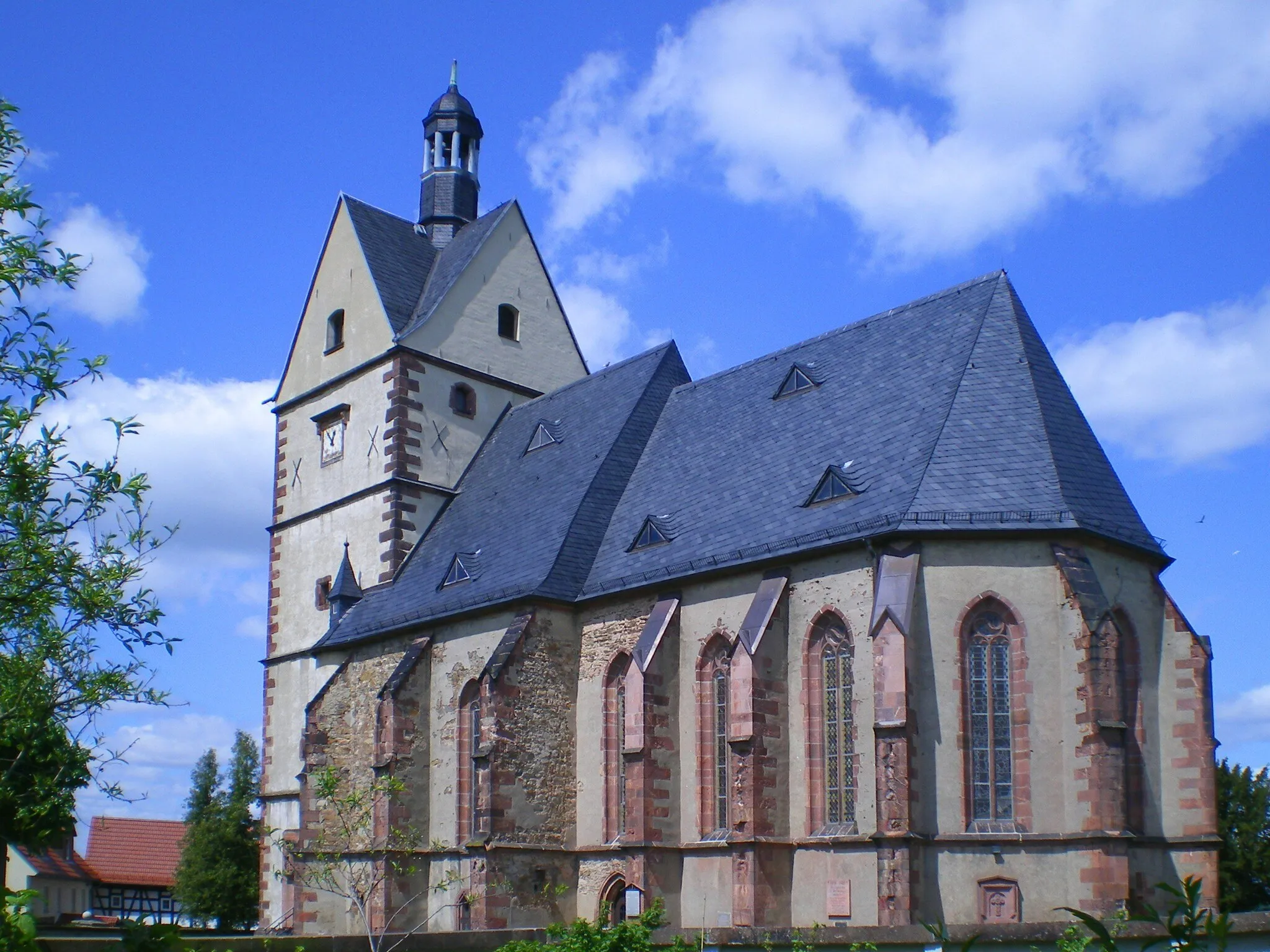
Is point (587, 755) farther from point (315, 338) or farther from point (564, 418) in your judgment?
point (315, 338)

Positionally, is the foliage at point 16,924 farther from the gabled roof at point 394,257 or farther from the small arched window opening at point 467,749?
the gabled roof at point 394,257

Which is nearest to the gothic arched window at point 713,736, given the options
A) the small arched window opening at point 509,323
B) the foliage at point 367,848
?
the foliage at point 367,848

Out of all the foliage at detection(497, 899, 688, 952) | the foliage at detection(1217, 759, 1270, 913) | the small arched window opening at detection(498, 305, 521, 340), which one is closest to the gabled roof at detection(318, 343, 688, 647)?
the small arched window opening at detection(498, 305, 521, 340)

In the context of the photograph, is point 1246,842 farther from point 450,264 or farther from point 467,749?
point 450,264

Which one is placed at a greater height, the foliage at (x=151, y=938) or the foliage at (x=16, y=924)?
the foliage at (x=16, y=924)

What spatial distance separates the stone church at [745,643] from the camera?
17969 millimetres

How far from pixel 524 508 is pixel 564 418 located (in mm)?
3024

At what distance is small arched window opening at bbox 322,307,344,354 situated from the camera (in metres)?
32.6

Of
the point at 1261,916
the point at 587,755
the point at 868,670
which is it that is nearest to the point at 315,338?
the point at 587,755

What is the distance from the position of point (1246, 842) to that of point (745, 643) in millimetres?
A: 16677

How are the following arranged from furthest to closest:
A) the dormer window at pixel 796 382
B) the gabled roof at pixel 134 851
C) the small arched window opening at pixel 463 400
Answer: the gabled roof at pixel 134 851 → the small arched window opening at pixel 463 400 → the dormer window at pixel 796 382

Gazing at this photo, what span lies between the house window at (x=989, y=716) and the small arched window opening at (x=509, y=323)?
16.7m

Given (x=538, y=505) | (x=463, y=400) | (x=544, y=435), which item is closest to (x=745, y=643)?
(x=538, y=505)

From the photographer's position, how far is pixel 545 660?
23.2 m
